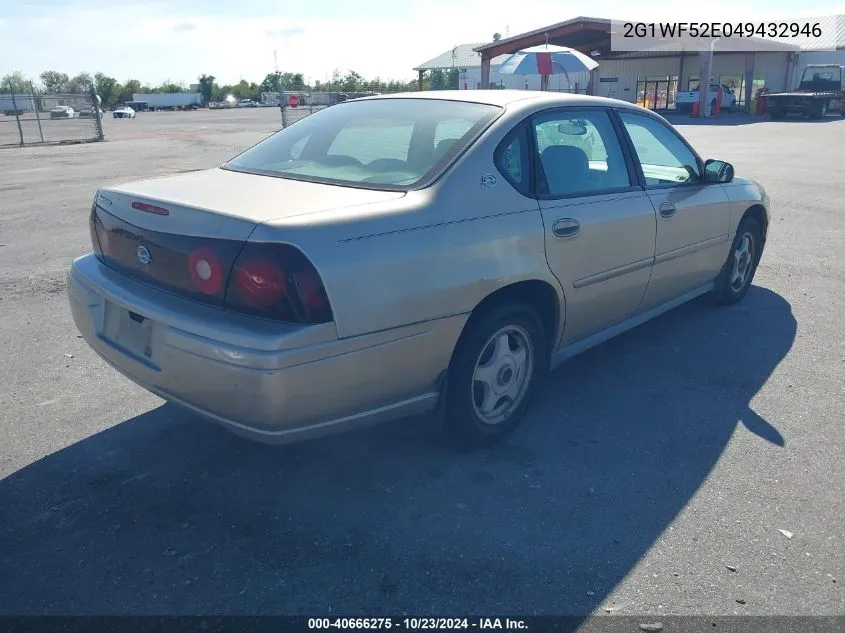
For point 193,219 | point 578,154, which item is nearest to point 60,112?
point 578,154

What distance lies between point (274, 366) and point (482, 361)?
1.17m

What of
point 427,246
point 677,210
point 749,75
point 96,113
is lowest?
point 677,210

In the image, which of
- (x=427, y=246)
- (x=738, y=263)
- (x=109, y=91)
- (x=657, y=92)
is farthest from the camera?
(x=109, y=91)

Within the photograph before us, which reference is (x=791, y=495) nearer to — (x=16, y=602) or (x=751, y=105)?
(x=16, y=602)

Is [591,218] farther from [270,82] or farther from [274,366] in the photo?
[270,82]

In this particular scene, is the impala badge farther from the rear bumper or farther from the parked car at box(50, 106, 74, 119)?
the parked car at box(50, 106, 74, 119)

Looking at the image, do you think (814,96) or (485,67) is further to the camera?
(485,67)

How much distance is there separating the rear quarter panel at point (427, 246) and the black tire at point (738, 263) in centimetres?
256

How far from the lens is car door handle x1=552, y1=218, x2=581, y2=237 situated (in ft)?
11.4

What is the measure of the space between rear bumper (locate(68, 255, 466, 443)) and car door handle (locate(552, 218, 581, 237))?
774 mm

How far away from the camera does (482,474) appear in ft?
10.8

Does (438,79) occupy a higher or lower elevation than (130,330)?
higher

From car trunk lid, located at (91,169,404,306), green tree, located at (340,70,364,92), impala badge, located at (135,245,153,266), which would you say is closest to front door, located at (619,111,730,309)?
car trunk lid, located at (91,169,404,306)

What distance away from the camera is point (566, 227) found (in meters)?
3.54
